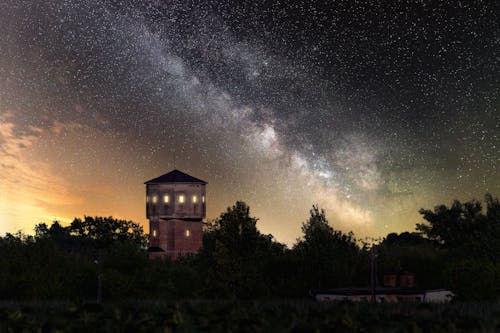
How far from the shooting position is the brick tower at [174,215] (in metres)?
114

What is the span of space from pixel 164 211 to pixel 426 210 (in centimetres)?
4104

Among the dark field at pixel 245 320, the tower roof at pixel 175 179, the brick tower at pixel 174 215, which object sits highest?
the tower roof at pixel 175 179

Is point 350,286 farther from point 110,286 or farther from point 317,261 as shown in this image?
point 110,286

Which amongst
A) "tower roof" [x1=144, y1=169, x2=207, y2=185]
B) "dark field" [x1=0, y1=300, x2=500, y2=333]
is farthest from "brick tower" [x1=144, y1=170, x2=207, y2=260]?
"dark field" [x1=0, y1=300, x2=500, y2=333]

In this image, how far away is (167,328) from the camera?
70.5 feet

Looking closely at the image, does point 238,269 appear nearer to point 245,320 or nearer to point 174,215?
point 174,215

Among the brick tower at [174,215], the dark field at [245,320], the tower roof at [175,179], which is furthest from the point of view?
the tower roof at [175,179]

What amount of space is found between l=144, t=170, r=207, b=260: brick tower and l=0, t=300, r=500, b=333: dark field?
8762 centimetres

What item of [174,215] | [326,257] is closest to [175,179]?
[174,215]

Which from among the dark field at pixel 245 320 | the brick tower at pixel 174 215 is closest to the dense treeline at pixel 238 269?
the brick tower at pixel 174 215

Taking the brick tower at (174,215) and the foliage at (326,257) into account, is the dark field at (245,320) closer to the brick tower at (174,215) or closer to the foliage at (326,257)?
the foliage at (326,257)

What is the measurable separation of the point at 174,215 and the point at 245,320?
305ft

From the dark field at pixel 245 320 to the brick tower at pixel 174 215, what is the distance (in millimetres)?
87624

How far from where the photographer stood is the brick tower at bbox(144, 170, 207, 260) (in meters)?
114
